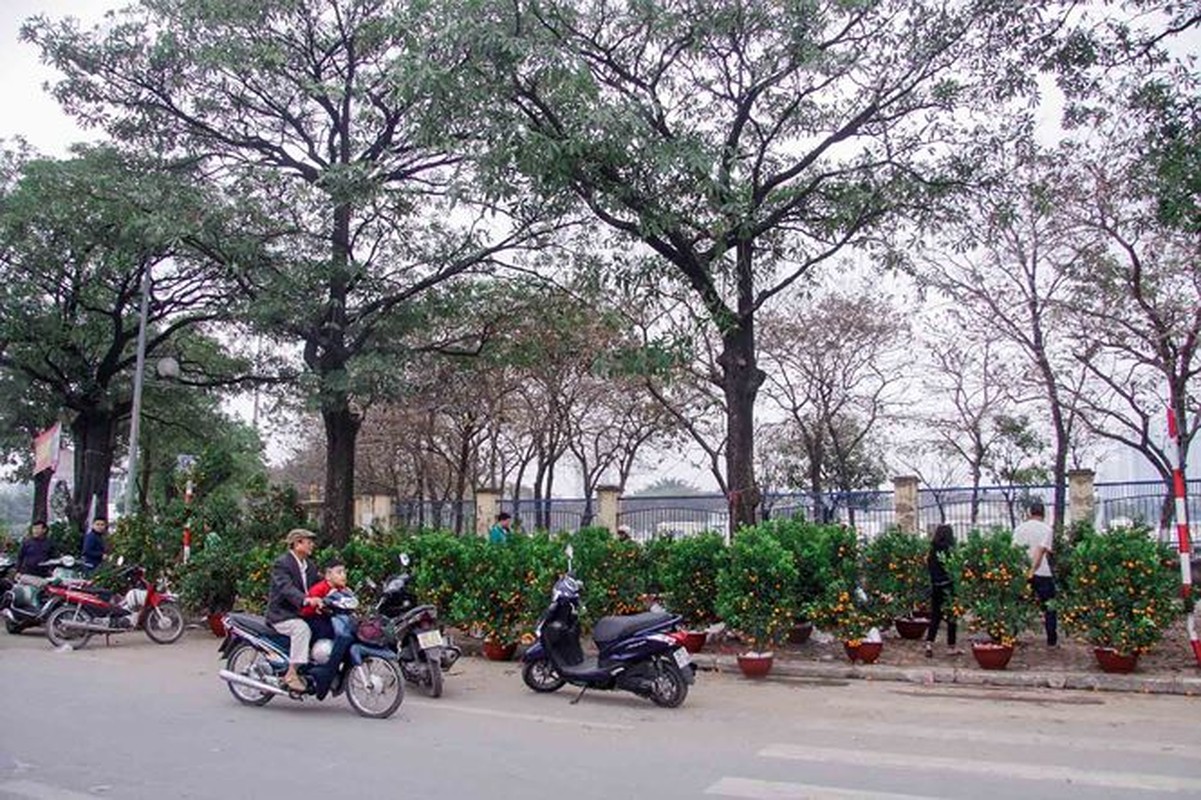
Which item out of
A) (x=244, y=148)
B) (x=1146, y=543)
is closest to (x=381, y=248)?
(x=244, y=148)

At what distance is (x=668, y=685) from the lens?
9047 millimetres

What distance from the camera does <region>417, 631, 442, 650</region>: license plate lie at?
31.1ft

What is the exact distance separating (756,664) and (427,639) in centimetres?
365

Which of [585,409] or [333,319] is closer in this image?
[333,319]

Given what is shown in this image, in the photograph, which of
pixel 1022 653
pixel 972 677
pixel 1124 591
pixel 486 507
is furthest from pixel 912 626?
pixel 486 507

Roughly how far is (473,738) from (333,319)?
10.1 m

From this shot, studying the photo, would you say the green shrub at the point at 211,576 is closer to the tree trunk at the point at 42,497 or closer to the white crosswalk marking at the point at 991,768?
the white crosswalk marking at the point at 991,768

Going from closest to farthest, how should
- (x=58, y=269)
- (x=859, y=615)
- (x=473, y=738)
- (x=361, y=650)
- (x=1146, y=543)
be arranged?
1. (x=473, y=738)
2. (x=361, y=650)
3. (x=1146, y=543)
4. (x=859, y=615)
5. (x=58, y=269)

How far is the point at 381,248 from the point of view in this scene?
1689 cm

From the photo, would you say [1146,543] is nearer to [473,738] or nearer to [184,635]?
[473,738]

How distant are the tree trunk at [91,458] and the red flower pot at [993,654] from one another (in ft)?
60.6

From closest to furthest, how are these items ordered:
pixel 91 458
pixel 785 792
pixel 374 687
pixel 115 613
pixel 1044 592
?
pixel 785 792 < pixel 374 687 < pixel 1044 592 < pixel 115 613 < pixel 91 458

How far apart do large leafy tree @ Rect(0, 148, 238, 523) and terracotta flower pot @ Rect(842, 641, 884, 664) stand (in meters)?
10.6

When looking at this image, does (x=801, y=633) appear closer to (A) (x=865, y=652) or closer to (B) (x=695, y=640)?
(A) (x=865, y=652)
